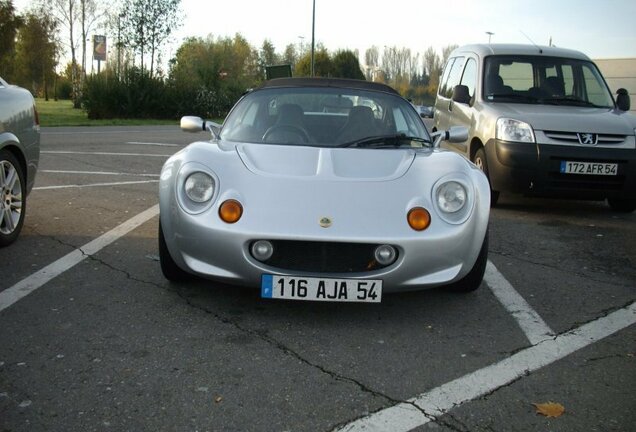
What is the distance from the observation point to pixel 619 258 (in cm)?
541

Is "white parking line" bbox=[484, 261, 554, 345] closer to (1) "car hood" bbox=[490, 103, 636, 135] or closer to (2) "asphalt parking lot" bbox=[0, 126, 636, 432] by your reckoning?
(2) "asphalt parking lot" bbox=[0, 126, 636, 432]

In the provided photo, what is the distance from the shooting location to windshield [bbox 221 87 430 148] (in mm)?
4562

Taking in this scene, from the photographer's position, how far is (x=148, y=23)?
35.2 metres

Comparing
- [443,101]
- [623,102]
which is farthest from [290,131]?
[443,101]

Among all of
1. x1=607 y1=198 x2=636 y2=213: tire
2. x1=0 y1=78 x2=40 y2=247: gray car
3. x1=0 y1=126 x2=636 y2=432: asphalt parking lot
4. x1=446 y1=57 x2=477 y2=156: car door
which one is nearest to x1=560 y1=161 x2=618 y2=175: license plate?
x1=607 y1=198 x2=636 y2=213: tire

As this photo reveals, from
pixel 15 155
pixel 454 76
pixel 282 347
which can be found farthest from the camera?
pixel 454 76

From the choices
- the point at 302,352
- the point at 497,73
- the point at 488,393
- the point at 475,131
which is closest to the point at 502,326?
the point at 488,393

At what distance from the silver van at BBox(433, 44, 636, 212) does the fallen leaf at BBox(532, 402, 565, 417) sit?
4.40m

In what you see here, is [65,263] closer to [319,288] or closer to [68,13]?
[319,288]

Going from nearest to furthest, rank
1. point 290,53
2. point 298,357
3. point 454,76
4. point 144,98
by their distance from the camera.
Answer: point 298,357 < point 454,76 < point 144,98 < point 290,53

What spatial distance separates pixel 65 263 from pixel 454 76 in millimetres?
6237

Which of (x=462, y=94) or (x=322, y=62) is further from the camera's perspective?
(x=322, y=62)

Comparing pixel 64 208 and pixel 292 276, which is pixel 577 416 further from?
pixel 64 208

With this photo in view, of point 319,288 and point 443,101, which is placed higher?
point 443,101
